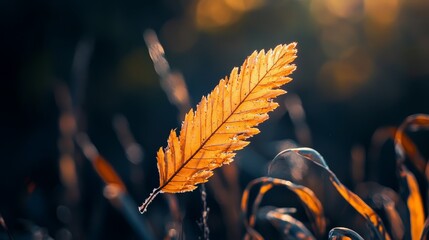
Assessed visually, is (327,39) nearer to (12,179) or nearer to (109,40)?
(109,40)

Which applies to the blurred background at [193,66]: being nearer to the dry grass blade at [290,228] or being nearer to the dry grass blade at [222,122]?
the dry grass blade at [290,228]

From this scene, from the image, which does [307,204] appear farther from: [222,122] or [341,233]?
[222,122]

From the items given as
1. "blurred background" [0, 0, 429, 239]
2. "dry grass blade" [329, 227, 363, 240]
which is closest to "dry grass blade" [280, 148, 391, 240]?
"dry grass blade" [329, 227, 363, 240]

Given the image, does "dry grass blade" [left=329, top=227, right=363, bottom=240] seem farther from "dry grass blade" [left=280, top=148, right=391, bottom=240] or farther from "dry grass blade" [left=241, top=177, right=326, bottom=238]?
"dry grass blade" [left=241, top=177, right=326, bottom=238]

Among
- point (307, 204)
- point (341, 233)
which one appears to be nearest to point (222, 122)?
point (341, 233)

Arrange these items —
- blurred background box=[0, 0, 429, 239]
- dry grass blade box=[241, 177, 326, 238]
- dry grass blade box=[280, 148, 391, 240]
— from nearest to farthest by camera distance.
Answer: dry grass blade box=[280, 148, 391, 240] → dry grass blade box=[241, 177, 326, 238] → blurred background box=[0, 0, 429, 239]
